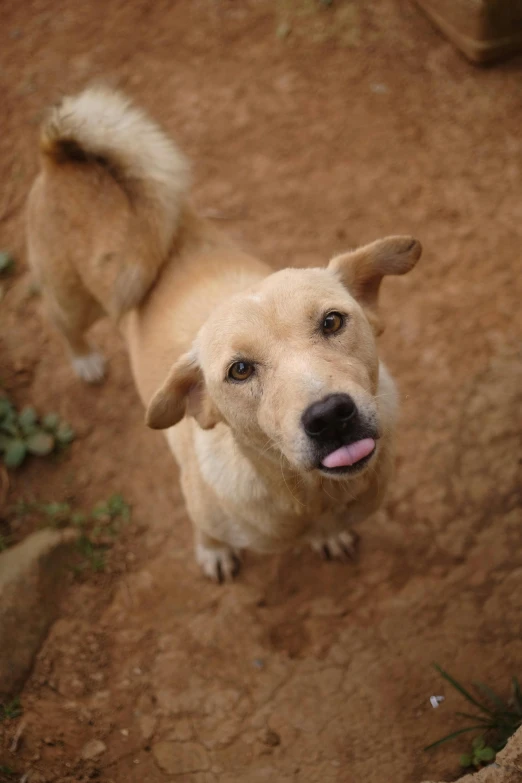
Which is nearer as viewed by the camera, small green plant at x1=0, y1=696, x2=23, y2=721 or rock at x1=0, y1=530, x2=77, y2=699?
small green plant at x1=0, y1=696, x2=23, y2=721

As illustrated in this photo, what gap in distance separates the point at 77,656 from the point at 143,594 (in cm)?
50

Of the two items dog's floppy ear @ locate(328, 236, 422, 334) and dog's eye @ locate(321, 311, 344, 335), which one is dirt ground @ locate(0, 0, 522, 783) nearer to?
dog's floppy ear @ locate(328, 236, 422, 334)

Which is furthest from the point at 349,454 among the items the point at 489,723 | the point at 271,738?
the point at 271,738

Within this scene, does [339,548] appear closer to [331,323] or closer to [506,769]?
[506,769]

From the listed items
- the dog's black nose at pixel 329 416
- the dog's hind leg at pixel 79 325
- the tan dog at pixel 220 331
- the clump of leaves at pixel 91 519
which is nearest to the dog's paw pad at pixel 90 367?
the dog's hind leg at pixel 79 325

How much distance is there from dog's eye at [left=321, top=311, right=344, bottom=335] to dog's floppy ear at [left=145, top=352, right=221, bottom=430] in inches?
25.2

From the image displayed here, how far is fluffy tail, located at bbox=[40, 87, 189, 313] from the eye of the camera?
140 inches

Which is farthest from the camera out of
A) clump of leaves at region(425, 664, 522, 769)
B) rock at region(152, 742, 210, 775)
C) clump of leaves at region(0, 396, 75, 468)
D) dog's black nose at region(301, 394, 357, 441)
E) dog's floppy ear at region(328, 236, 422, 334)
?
clump of leaves at region(0, 396, 75, 468)

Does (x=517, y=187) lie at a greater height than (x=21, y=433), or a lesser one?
lesser

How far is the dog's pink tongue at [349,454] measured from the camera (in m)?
2.24

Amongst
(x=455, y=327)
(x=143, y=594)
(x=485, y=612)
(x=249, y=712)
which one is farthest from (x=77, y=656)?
(x=455, y=327)

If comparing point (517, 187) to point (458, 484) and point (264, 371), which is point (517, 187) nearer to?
point (458, 484)

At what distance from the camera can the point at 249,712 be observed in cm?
344

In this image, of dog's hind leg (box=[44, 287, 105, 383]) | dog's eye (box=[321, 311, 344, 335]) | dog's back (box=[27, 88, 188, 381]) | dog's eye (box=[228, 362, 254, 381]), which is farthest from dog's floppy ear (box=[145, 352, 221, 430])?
dog's hind leg (box=[44, 287, 105, 383])
